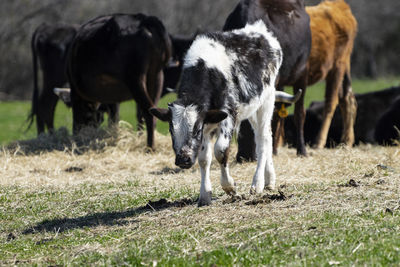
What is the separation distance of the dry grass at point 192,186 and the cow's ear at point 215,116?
77cm

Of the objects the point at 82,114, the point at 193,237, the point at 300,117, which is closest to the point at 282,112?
the point at 300,117

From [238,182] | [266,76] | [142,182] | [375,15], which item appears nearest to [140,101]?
[142,182]

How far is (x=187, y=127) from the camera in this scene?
5.43 m

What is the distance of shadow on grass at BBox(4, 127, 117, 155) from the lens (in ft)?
35.1

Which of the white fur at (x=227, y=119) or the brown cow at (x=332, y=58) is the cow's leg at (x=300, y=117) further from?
the white fur at (x=227, y=119)

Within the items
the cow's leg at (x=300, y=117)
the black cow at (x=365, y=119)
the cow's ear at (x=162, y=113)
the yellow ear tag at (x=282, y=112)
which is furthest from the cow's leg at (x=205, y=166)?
the black cow at (x=365, y=119)

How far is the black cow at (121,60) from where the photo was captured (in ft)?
33.2

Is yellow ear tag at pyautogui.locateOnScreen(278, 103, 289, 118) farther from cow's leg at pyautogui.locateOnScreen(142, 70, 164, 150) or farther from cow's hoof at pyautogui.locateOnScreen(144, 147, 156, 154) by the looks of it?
cow's hoof at pyautogui.locateOnScreen(144, 147, 156, 154)

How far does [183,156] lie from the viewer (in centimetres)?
536

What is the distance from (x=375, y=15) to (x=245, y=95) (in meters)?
42.8

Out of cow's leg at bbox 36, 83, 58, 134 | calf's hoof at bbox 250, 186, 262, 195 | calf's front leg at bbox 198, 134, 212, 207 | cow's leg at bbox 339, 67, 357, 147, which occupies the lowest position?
Answer: cow's leg at bbox 36, 83, 58, 134

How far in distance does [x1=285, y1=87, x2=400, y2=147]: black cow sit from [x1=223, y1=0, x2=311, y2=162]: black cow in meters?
3.92

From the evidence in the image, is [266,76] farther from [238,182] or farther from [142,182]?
[142,182]

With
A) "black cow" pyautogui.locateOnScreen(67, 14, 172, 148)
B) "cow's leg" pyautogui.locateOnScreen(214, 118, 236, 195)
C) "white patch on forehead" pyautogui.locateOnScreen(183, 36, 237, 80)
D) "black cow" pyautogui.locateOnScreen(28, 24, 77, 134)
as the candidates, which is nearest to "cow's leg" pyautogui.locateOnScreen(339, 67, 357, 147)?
"black cow" pyautogui.locateOnScreen(67, 14, 172, 148)
